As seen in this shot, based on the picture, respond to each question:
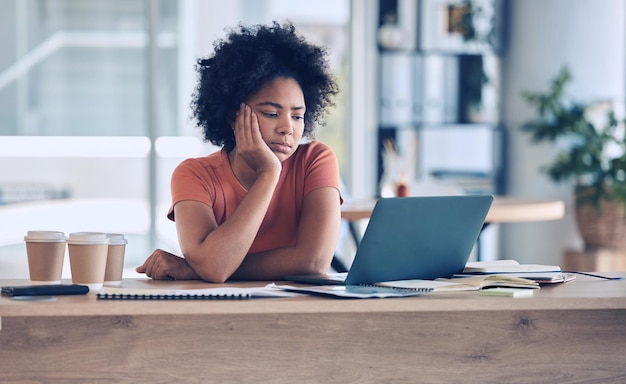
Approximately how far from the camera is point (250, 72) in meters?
2.03

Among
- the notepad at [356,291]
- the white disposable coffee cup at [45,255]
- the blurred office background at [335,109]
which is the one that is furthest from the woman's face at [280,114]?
the blurred office background at [335,109]

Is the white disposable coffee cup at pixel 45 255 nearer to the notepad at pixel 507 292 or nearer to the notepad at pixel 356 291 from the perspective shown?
the notepad at pixel 356 291

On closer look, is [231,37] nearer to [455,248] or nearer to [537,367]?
[455,248]

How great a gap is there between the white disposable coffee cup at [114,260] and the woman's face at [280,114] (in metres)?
0.45

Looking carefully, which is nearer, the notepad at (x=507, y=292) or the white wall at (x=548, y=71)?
the notepad at (x=507, y=292)

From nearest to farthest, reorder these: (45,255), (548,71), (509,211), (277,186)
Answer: (45,255) → (277,186) → (509,211) → (548,71)

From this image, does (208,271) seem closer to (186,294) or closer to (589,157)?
(186,294)

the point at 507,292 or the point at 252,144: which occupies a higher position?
the point at 252,144

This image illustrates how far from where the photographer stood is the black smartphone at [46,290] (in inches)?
58.4

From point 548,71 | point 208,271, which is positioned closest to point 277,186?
point 208,271

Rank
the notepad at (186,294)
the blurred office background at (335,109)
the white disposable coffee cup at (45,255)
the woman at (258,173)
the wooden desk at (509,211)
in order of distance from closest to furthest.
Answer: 1. the notepad at (186,294)
2. the white disposable coffee cup at (45,255)
3. the woman at (258,173)
4. the wooden desk at (509,211)
5. the blurred office background at (335,109)

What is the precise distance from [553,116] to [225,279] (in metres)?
4.19

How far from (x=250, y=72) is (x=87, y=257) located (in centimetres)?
62

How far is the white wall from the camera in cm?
558
